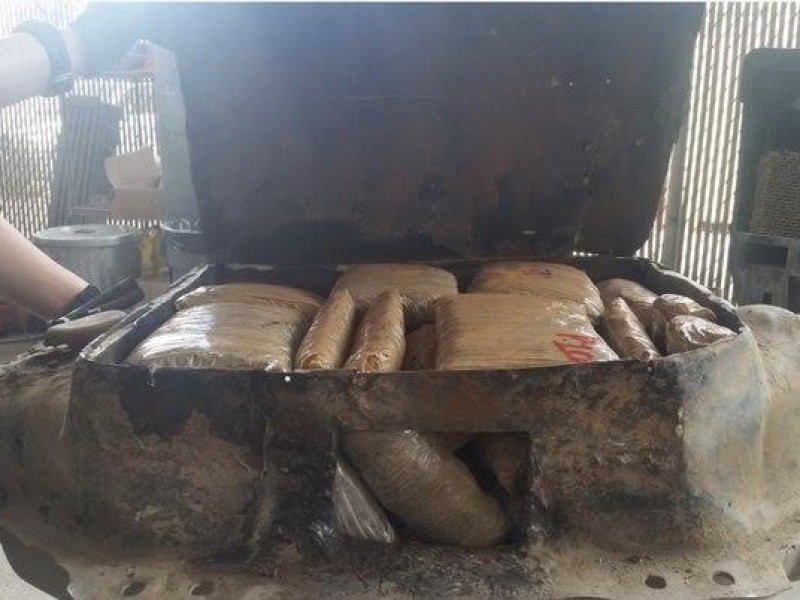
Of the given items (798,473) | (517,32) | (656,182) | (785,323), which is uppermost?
(517,32)

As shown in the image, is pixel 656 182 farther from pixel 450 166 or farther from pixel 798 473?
pixel 798 473

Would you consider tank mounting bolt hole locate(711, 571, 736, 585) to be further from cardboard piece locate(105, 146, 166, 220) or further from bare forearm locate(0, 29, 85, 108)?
cardboard piece locate(105, 146, 166, 220)

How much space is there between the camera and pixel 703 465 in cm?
135

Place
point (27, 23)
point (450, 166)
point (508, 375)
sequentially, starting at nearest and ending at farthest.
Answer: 1. point (508, 375)
2. point (27, 23)
3. point (450, 166)

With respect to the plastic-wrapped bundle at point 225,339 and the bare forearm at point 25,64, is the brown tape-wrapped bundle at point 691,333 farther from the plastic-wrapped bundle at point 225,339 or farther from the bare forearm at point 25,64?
the bare forearm at point 25,64

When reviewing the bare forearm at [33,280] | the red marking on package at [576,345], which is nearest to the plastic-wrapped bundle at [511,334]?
the red marking on package at [576,345]

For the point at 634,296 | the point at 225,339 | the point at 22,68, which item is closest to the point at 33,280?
the point at 22,68

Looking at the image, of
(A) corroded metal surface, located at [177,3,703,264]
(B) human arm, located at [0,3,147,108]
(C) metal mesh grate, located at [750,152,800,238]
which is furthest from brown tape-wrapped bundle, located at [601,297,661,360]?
(C) metal mesh grate, located at [750,152,800,238]

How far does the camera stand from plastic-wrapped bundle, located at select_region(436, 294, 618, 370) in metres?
1.48

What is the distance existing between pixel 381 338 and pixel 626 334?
55cm

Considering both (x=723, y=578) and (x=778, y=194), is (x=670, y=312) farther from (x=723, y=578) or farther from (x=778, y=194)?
(x=778, y=194)

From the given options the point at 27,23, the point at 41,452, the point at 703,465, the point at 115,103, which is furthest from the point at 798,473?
the point at 115,103

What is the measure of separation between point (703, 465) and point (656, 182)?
46.9 inches

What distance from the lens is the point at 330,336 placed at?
5.43ft
